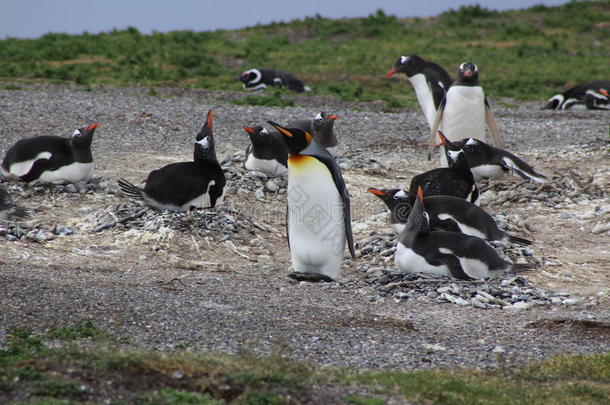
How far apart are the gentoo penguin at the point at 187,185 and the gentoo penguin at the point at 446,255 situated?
1964 mm

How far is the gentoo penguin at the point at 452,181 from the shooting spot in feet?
26.6

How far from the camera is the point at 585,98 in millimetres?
15945

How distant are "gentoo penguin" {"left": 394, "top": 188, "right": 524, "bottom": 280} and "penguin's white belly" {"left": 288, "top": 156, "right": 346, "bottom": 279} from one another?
1.68 ft

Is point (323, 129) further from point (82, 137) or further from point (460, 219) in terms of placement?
point (460, 219)

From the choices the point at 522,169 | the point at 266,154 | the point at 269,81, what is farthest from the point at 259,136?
the point at 269,81

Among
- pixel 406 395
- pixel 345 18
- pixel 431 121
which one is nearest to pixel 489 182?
pixel 431 121

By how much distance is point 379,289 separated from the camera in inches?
251

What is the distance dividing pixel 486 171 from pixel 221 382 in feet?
20.5

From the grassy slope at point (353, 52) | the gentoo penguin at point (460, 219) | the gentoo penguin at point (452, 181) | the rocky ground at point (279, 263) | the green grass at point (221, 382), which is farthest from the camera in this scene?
the grassy slope at point (353, 52)

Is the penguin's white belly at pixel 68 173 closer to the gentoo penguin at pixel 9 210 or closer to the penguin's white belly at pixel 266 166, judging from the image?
the gentoo penguin at pixel 9 210

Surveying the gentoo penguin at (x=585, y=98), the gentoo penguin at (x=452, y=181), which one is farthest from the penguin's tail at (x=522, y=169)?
the gentoo penguin at (x=585, y=98)

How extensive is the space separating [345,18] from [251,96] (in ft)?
45.0

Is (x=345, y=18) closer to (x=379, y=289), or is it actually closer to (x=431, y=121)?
(x=431, y=121)

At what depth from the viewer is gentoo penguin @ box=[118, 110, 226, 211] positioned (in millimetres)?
7609
